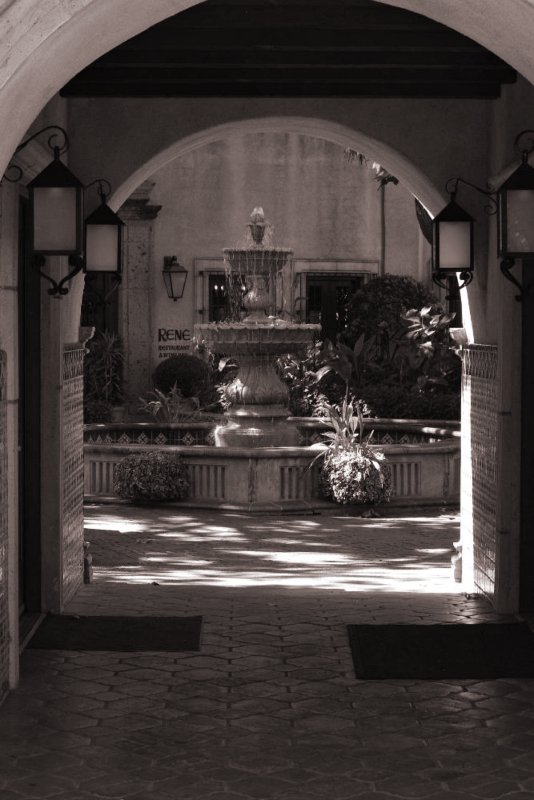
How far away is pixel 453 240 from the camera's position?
833cm

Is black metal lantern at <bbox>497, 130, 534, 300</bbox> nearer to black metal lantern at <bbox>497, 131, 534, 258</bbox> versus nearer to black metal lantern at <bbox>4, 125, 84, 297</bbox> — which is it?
black metal lantern at <bbox>497, 131, 534, 258</bbox>

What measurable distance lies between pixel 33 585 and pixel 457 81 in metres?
3.89

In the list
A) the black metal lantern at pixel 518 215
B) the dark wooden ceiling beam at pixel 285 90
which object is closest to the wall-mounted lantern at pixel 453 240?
the dark wooden ceiling beam at pixel 285 90

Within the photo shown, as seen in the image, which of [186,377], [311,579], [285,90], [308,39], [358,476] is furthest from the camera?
[186,377]

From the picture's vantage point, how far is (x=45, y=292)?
25.9 feet

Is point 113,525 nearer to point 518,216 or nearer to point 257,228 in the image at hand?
point 257,228

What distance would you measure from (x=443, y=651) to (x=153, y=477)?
22.1 feet

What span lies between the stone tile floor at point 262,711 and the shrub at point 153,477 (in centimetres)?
376

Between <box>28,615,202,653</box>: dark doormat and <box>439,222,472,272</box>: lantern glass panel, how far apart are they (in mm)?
2738

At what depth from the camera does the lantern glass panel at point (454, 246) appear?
8.31 meters

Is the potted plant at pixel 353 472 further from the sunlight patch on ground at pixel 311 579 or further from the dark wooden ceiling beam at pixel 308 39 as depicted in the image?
the dark wooden ceiling beam at pixel 308 39

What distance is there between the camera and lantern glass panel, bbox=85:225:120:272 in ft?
27.0

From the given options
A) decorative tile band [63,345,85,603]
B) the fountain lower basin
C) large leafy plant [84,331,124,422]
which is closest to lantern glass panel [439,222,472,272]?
decorative tile band [63,345,85,603]

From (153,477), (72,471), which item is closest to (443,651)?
(72,471)
